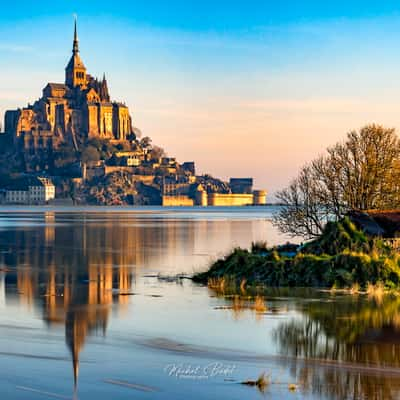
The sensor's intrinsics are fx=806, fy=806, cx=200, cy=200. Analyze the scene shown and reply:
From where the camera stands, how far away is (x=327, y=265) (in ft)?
67.6

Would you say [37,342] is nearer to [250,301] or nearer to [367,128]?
[250,301]

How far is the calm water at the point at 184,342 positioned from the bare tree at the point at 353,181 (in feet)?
24.1

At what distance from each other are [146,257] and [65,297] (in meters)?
13.5

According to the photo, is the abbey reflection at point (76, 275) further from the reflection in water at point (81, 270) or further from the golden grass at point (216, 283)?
the golden grass at point (216, 283)

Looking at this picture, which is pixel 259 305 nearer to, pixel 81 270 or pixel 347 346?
pixel 347 346

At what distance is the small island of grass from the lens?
19.9m

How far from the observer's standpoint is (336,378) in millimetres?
10047

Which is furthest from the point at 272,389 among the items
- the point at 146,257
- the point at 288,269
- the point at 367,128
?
the point at 146,257

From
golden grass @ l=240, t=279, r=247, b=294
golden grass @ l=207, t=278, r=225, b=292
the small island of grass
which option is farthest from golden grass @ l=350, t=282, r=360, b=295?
golden grass @ l=207, t=278, r=225, b=292

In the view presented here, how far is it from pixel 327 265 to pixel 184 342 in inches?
342

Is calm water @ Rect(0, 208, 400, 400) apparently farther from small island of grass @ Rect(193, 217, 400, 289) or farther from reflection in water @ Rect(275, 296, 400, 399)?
small island of grass @ Rect(193, 217, 400, 289)

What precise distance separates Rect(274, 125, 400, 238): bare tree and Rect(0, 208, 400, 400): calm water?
736 centimetres

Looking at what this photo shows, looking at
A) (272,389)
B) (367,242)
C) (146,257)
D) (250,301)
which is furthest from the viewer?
(146,257)

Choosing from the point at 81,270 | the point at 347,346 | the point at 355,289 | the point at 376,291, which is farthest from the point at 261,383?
the point at 81,270
